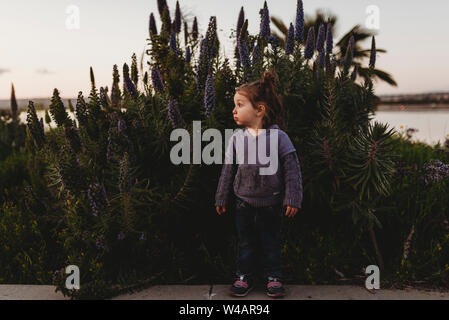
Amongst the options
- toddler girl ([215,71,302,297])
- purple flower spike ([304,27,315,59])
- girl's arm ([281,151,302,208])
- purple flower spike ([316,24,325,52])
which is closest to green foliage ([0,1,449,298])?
purple flower spike ([304,27,315,59])

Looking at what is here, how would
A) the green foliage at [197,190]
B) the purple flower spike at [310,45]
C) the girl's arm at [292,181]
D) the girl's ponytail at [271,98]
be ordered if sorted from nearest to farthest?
the girl's arm at [292,181]
the girl's ponytail at [271,98]
the green foliage at [197,190]
the purple flower spike at [310,45]

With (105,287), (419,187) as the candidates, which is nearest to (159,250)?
(105,287)

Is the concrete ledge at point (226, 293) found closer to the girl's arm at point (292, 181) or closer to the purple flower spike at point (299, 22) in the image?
the girl's arm at point (292, 181)

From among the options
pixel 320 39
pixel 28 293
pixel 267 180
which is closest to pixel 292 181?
pixel 267 180

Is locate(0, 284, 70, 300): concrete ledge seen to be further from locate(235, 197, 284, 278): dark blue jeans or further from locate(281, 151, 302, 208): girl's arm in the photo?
locate(281, 151, 302, 208): girl's arm

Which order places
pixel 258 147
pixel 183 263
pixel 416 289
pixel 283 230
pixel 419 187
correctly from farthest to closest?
pixel 419 187
pixel 283 230
pixel 183 263
pixel 416 289
pixel 258 147

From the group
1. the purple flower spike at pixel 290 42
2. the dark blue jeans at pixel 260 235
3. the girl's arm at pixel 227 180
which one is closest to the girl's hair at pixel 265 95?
the girl's arm at pixel 227 180

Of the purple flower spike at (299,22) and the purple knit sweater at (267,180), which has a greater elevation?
the purple flower spike at (299,22)

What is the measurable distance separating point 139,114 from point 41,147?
3.57 ft

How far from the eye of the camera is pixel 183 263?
3350 millimetres

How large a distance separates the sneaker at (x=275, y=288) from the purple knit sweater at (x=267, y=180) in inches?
24.5

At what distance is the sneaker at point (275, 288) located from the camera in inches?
113

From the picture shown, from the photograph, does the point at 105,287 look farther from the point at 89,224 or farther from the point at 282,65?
the point at 282,65

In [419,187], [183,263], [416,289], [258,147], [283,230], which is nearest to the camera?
[258,147]
